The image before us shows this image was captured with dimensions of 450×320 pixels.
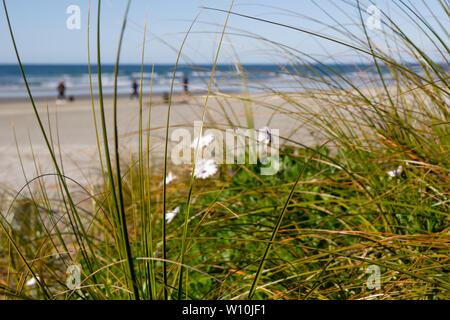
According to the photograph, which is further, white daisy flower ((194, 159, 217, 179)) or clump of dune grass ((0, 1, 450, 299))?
white daisy flower ((194, 159, 217, 179))

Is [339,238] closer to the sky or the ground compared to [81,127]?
closer to the ground

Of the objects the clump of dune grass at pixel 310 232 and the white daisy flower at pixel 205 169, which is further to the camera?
the white daisy flower at pixel 205 169

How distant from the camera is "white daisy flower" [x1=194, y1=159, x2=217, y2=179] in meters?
2.01

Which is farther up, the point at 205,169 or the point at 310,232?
the point at 205,169

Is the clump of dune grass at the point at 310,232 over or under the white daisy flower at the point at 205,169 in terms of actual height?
under

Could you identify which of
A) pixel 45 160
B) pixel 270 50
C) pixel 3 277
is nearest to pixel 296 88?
pixel 270 50

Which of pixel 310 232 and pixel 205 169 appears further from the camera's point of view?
pixel 205 169

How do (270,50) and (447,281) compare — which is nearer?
(447,281)

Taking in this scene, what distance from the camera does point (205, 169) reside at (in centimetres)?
205

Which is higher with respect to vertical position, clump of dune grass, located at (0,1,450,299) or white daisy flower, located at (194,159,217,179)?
white daisy flower, located at (194,159,217,179)

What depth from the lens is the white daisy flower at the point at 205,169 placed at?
2008 millimetres
